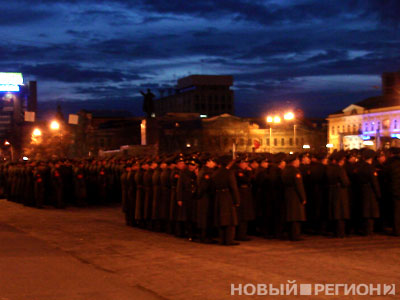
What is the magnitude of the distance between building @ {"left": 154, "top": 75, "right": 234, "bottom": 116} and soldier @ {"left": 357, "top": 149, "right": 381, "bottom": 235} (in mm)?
143133

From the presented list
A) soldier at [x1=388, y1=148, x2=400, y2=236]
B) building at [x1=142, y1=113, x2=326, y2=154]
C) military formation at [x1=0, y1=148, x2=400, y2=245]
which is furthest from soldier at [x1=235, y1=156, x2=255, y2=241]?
building at [x1=142, y1=113, x2=326, y2=154]

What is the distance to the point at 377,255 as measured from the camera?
40.2 feet

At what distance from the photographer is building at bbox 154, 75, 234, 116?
531 feet

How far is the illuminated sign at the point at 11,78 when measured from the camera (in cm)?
8519

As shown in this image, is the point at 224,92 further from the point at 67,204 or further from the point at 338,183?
the point at 338,183

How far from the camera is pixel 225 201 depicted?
14.3 m

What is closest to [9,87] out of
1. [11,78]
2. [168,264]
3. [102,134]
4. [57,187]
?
[11,78]

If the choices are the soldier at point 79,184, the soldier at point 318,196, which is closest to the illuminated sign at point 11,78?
the soldier at point 79,184

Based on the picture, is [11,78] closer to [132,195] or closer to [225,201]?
[132,195]

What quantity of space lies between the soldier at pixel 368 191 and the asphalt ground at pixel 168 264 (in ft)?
1.56

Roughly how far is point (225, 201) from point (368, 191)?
343 centimetres

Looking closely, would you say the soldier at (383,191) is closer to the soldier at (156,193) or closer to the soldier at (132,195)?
the soldier at (156,193)

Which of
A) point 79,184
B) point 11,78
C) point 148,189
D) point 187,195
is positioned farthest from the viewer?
point 11,78

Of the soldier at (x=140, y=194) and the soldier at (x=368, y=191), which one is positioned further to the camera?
the soldier at (x=140, y=194)
